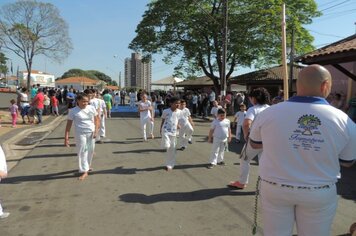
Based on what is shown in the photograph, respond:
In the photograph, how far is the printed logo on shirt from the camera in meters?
2.70

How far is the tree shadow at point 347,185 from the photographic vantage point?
6634 mm

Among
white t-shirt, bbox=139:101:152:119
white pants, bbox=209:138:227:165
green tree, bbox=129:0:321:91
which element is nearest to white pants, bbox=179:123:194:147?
white t-shirt, bbox=139:101:152:119

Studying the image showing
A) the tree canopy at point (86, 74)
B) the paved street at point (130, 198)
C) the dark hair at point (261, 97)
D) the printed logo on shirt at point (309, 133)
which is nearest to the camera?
the printed logo on shirt at point (309, 133)

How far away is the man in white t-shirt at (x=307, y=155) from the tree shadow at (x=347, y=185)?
4.06 meters

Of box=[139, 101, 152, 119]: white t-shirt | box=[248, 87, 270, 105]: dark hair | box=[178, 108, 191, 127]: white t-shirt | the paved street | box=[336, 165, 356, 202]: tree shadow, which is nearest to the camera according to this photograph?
the paved street

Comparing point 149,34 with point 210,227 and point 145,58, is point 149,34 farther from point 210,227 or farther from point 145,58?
point 210,227

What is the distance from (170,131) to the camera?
8492 millimetres

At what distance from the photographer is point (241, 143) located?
13250mm

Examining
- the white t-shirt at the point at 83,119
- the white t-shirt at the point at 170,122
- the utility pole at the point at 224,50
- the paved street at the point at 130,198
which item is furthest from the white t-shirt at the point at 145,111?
the utility pole at the point at 224,50

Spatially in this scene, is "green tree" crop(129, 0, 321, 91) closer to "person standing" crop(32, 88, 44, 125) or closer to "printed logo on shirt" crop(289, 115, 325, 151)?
"person standing" crop(32, 88, 44, 125)

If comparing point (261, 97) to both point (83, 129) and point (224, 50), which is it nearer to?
point (83, 129)

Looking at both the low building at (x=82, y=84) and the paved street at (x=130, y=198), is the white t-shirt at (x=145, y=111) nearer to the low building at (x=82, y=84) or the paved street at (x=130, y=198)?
the paved street at (x=130, y=198)

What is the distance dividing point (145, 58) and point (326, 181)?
1166 inches

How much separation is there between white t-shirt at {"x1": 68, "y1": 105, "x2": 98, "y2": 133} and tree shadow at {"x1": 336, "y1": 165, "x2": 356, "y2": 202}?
15.8 feet
